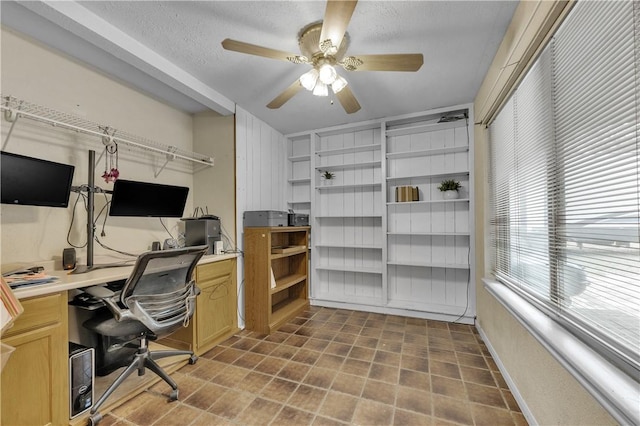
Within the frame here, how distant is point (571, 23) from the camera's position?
117 centimetres

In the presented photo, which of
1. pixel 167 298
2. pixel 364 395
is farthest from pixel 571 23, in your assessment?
pixel 167 298

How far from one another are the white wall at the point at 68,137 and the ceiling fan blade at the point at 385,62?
2.12m

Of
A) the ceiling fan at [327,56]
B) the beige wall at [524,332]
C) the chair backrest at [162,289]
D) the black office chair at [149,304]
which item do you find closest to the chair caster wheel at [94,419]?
the black office chair at [149,304]

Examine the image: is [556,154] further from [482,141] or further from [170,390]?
[170,390]

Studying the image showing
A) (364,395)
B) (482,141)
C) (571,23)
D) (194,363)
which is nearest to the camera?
(571,23)

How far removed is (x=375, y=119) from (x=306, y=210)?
162cm

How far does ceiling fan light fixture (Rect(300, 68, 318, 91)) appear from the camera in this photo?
5.78 feet

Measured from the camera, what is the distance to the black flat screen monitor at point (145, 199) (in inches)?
81.7

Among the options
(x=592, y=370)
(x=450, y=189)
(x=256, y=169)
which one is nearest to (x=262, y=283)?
(x=256, y=169)

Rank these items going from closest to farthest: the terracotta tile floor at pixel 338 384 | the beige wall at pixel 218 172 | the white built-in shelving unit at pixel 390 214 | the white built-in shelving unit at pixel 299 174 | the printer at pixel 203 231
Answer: the terracotta tile floor at pixel 338 384 < the printer at pixel 203 231 < the beige wall at pixel 218 172 < the white built-in shelving unit at pixel 390 214 < the white built-in shelving unit at pixel 299 174

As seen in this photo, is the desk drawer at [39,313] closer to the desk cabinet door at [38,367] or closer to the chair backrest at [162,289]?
the desk cabinet door at [38,367]

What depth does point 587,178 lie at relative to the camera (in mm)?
1061

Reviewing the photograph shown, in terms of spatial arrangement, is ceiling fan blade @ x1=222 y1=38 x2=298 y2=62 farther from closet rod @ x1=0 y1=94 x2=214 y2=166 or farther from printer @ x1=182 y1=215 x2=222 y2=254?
printer @ x1=182 y1=215 x2=222 y2=254

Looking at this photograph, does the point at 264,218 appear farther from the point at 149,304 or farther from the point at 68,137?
the point at 68,137
